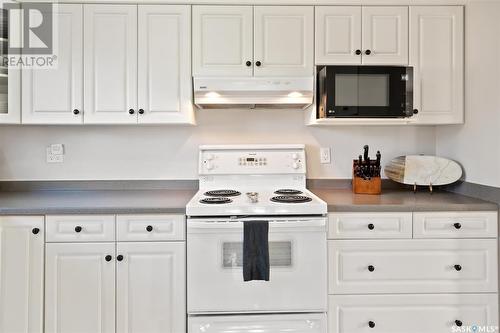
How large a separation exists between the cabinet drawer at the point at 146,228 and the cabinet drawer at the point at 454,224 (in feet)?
4.30

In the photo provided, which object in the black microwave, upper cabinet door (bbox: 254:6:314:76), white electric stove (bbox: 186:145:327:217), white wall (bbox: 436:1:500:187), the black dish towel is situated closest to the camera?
the black dish towel

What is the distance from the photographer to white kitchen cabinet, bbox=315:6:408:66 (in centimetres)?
208

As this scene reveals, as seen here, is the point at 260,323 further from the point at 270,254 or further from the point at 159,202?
the point at 159,202

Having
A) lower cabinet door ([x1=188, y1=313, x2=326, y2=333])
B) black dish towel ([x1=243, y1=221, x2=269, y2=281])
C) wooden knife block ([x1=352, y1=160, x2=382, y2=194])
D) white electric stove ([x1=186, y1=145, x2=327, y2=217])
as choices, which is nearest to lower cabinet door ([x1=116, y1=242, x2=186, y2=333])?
lower cabinet door ([x1=188, y1=313, x2=326, y2=333])

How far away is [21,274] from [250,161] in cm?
149

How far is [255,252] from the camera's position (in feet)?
5.61

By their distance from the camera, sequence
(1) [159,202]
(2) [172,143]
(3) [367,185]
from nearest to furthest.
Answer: (1) [159,202]
(3) [367,185]
(2) [172,143]

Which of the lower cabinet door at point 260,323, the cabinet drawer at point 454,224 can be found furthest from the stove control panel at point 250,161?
the lower cabinet door at point 260,323

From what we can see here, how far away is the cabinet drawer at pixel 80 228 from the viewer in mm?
1743

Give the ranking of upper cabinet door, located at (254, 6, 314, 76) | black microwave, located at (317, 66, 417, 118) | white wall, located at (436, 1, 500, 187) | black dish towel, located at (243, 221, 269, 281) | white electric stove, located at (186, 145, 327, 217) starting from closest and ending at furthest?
black dish towel, located at (243, 221, 269, 281) < white wall, located at (436, 1, 500, 187) < black microwave, located at (317, 66, 417, 118) < upper cabinet door, located at (254, 6, 314, 76) < white electric stove, located at (186, 145, 327, 217)

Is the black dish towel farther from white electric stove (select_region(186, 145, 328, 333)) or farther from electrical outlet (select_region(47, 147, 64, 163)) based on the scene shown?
electrical outlet (select_region(47, 147, 64, 163))

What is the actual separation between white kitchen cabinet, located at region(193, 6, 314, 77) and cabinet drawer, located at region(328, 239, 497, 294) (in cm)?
113

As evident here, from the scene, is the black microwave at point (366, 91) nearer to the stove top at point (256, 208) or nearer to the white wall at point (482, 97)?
the white wall at point (482, 97)

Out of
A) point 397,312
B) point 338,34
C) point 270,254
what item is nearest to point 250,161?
point 270,254
